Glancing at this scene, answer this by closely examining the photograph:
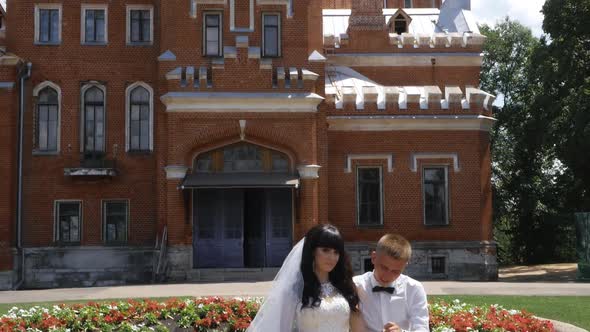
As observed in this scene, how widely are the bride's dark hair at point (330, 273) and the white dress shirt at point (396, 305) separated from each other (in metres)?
0.09

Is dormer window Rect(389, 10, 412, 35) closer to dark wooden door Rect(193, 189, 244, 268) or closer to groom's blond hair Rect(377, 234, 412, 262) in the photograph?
dark wooden door Rect(193, 189, 244, 268)

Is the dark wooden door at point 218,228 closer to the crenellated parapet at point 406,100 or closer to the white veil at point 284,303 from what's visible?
the crenellated parapet at point 406,100

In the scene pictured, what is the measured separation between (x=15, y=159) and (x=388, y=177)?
11837 mm

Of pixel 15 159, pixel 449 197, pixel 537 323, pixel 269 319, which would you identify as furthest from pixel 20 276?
pixel 269 319

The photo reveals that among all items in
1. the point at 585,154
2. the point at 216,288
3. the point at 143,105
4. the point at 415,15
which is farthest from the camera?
the point at 415,15

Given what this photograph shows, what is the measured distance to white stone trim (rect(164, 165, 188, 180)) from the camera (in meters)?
22.8

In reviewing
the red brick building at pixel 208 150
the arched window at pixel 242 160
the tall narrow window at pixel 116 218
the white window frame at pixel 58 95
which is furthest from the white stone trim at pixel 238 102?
the white window frame at pixel 58 95

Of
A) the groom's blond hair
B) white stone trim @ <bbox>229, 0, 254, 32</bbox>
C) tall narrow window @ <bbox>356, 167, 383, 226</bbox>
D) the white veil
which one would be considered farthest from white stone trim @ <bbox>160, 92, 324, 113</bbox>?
the groom's blond hair

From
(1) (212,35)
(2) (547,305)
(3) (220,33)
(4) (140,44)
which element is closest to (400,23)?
(3) (220,33)

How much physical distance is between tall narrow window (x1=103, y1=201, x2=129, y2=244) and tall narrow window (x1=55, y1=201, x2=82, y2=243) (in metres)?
0.84

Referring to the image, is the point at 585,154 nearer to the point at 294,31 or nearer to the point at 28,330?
the point at 294,31

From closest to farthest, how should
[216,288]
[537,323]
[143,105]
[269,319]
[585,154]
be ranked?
[269,319]
[537,323]
[216,288]
[143,105]
[585,154]

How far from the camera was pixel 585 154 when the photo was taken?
1154 inches

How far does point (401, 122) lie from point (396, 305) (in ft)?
66.9
